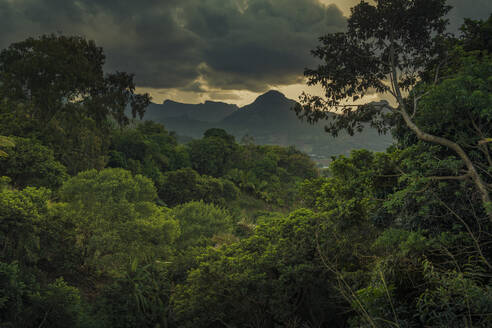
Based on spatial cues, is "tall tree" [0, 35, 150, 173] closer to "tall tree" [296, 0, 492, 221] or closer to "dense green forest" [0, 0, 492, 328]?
"dense green forest" [0, 0, 492, 328]

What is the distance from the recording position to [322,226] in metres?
7.69

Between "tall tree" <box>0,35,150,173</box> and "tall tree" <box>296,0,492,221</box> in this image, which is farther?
"tall tree" <box>0,35,150,173</box>

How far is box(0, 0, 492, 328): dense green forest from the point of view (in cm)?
493

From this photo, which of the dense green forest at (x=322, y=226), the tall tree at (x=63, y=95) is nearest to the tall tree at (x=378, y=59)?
the dense green forest at (x=322, y=226)

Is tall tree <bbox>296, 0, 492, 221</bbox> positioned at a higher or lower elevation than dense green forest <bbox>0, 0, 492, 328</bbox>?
higher

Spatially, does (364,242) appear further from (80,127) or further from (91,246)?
(80,127)

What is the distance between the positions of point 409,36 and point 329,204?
636cm

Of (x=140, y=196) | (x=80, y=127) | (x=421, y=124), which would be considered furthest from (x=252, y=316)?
(x=80, y=127)

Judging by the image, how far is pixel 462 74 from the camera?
582 centimetres

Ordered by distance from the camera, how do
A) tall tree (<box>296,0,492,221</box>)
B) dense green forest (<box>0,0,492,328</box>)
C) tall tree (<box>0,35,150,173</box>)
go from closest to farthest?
dense green forest (<box>0,0,492,328</box>) → tall tree (<box>296,0,492,221</box>) → tall tree (<box>0,35,150,173</box>)

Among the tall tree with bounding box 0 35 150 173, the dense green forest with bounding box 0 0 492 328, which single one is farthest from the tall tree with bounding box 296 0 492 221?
the tall tree with bounding box 0 35 150 173

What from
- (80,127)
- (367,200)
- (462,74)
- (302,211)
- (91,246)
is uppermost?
(462,74)

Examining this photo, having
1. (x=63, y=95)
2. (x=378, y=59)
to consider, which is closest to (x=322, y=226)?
(x=378, y=59)

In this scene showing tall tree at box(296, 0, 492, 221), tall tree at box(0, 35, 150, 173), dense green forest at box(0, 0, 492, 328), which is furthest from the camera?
tall tree at box(0, 35, 150, 173)
